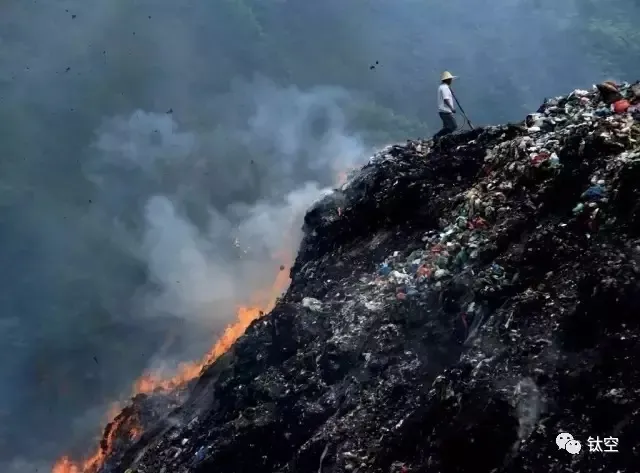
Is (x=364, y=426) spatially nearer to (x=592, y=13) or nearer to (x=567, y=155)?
(x=567, y=155)

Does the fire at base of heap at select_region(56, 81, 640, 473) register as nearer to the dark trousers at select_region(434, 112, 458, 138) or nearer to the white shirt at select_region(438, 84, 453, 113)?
the dark trousers at select_region(434, 112, 458, 138)

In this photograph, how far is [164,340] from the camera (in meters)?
23.8

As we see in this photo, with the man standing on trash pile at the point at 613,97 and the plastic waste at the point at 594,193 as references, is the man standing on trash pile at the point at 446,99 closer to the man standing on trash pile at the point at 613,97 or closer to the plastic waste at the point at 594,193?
the man standing on trash pile at the point at 613,97

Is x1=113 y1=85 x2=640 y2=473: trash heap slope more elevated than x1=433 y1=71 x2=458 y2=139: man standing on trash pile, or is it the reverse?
x1=433 y1=71 x2=458 y2=139: man standing on trash pile

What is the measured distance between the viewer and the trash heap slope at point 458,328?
6066 mm

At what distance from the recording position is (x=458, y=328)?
8.25 metres

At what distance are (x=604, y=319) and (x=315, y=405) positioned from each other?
4838 millimetres

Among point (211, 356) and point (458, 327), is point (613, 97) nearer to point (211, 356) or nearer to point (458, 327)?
point (458, 327)

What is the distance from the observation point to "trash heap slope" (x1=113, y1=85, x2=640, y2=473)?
6.07 meters

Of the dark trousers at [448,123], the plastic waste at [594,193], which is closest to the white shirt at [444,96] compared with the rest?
the dark trousers at [448,123]

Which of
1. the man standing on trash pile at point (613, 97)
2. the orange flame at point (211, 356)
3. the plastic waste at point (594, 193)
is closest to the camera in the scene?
the plastic waste at point (594, 193)

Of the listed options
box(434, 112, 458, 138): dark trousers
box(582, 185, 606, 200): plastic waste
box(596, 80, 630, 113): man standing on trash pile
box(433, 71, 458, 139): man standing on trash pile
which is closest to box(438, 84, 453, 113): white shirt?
A: box(433, 71, 458, 139): man standing on trash pile

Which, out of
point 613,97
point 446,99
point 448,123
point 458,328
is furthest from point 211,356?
point 613,97

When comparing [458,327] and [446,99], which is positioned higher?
[446,99]
